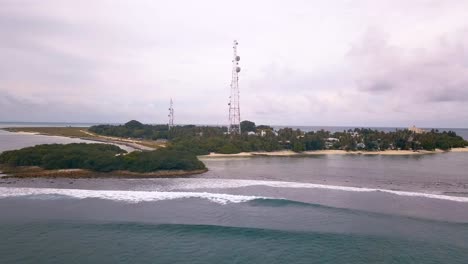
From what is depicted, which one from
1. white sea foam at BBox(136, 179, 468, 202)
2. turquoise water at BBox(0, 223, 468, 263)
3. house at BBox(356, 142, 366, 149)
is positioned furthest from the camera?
house at BBox(356, 142, 366, 149)

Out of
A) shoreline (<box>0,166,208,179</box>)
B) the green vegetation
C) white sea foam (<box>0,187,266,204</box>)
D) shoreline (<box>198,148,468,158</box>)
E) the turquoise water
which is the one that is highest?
the green vegetation

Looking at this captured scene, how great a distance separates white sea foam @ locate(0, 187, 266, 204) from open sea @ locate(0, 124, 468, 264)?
0.23 ft

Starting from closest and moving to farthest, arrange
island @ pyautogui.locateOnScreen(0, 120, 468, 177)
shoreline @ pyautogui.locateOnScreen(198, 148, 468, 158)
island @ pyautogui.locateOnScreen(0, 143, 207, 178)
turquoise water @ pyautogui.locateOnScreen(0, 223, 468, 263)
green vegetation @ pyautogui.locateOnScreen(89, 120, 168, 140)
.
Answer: turquoise water @ pyautogui.locateOnScreen(0, 223, 468, 263) < island @ pyautogui.locateOnScreen(0, 143, 207, 178) < island @ pyautogui.locateOnScreen(0, 120, 468, 177) < shoreline @ pyautogui.locateOnScreen(198, 148, 468, 158) < green vegetation @ pyautogui.locateOnScreen(89, 120, 168, 140)

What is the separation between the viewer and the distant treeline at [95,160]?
3681 cm

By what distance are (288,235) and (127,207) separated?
10454 mm

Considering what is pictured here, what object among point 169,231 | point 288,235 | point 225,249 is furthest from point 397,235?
point 169,231

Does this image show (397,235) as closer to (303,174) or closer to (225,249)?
(225,249)

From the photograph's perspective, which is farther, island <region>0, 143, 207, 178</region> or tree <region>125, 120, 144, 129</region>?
tree <region>125, 120, 144, 129</region>

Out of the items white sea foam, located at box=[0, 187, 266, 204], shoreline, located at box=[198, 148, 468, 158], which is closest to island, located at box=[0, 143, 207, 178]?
white sea foam, located at box=[0, 187, 266, 204]

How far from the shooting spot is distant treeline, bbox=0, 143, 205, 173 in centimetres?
3681

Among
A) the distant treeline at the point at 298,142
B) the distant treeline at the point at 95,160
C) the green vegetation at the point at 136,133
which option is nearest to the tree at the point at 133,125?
the green vegetation at the point at 136,133

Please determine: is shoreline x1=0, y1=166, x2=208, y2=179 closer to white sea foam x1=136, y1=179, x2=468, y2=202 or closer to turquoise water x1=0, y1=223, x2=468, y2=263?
white sea foam x1=136, y1=179, x2=468, y2=202

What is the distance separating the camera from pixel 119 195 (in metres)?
25.9

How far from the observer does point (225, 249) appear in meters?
16.0
